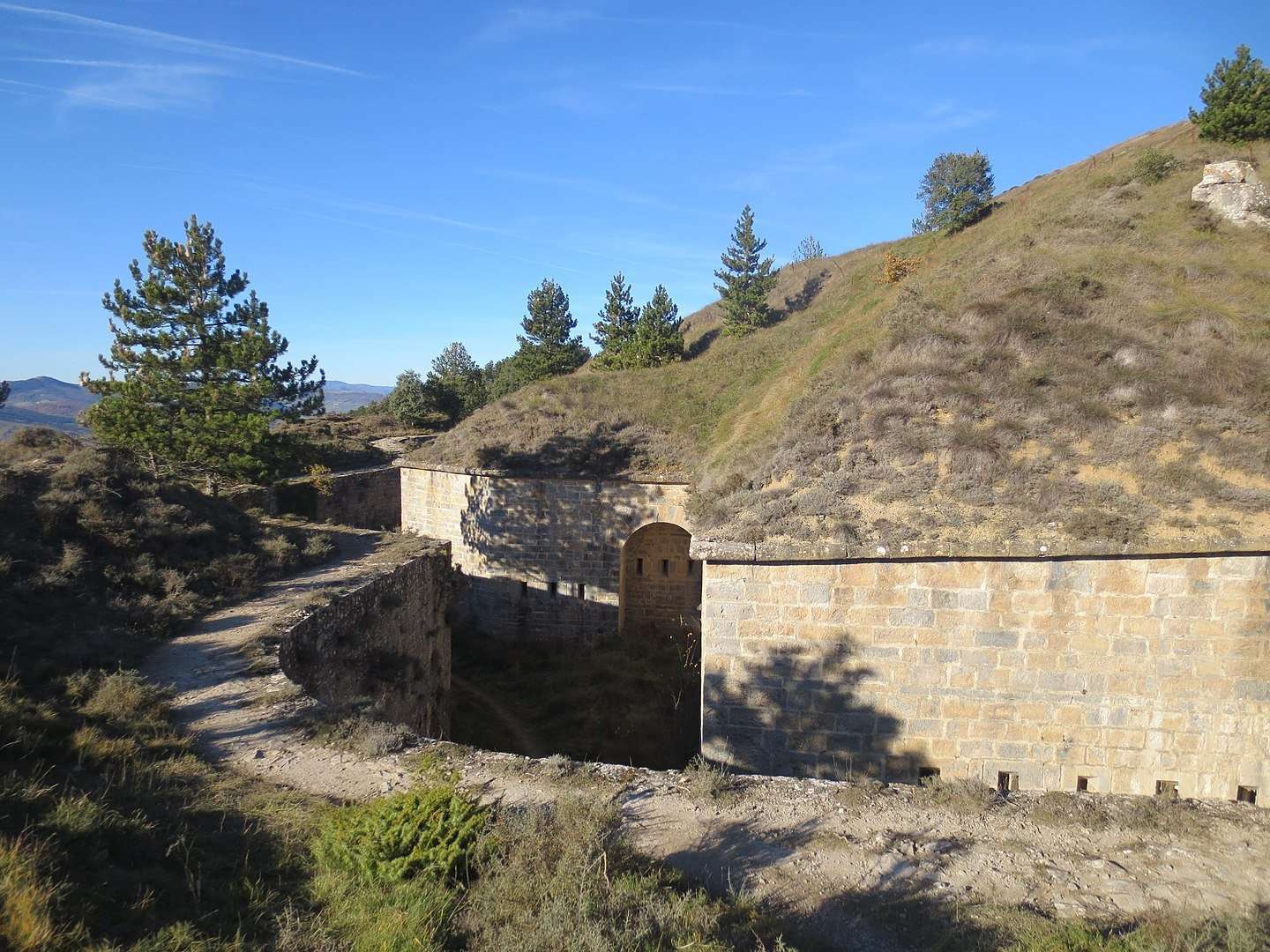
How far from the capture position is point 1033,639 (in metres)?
6.81

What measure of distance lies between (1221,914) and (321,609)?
31.2 feet

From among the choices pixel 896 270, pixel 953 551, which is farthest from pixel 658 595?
pixel 896 270

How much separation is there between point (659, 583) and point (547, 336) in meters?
21.1

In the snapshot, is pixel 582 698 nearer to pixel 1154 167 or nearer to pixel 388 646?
pixel 388 646

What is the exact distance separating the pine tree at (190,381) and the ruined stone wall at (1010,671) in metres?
12.4

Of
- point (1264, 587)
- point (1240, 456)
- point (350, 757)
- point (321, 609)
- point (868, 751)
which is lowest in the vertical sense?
point (868, 751)

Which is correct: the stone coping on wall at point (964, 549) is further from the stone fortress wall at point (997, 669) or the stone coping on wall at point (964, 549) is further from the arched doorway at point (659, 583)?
the arched doorway at point (659, 583)

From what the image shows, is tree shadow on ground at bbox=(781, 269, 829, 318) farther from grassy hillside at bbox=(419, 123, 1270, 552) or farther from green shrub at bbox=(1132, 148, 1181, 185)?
grassy hillside at bbox=(419, 123, 1270, 552)

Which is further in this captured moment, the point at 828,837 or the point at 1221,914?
the point at 828,837

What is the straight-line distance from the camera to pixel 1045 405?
27.2 feet

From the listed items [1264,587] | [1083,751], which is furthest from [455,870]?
[1264,587]

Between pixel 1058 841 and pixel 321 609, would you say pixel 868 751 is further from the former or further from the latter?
pixel 321 609

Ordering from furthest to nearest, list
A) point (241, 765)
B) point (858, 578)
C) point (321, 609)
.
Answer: point (321, 609)
point (858, 578)
point (241, 765)

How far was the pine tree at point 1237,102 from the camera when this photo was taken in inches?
587
